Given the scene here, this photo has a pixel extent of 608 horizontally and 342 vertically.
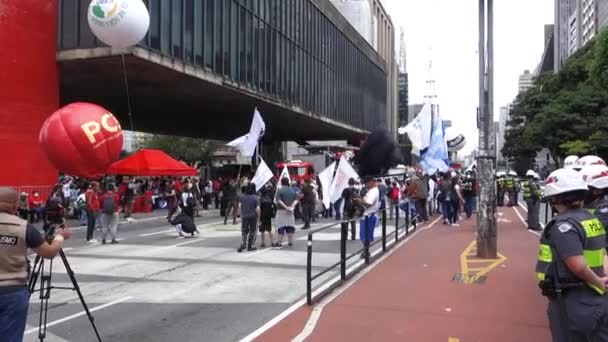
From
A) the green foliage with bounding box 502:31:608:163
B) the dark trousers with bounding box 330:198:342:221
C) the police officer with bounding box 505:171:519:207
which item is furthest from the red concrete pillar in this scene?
the green foliage with bounding box 502:31:608:163

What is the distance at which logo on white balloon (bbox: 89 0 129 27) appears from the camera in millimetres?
11359

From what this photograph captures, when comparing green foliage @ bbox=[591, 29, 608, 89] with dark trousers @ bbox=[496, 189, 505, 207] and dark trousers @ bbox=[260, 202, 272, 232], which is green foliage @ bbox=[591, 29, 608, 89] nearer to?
dark trousers @ bbox=[496, 189, 505, 207]

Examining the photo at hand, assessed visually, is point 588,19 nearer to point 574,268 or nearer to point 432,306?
point 432,306

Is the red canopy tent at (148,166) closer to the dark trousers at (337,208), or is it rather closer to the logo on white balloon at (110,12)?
the dark trousers at (337,208)

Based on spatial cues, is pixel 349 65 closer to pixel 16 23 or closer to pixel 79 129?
pixel 16 23

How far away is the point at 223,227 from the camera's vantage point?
20.8 m

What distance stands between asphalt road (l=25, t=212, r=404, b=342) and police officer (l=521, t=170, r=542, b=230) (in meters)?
6.90

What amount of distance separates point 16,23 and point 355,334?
17.9 m

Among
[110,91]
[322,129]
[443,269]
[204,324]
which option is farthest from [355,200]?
[322,129]

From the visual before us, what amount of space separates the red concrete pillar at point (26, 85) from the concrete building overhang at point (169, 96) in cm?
104

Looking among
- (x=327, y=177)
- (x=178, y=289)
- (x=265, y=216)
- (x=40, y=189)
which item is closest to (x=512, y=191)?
(x=327, y=177)

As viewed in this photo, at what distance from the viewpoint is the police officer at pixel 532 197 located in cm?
1731

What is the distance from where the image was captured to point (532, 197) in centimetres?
1758

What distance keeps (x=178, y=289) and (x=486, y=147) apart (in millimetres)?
6911
